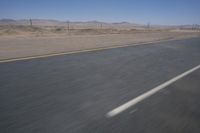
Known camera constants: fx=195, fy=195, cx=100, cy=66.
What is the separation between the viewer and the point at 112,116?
10.1 feet

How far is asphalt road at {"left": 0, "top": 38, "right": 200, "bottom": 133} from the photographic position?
9.01ft

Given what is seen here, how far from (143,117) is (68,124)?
1182 mm

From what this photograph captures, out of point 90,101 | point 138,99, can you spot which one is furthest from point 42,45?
point 138,99

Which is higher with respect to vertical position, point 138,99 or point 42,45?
point 138,99

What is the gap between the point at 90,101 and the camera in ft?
12.0

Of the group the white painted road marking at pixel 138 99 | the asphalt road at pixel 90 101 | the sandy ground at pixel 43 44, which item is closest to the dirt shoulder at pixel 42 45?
the sandy ground at pixel 43 44

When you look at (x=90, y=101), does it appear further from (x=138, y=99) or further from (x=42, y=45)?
(x=42, y=45)

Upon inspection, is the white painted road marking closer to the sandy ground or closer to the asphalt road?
the asphalt road

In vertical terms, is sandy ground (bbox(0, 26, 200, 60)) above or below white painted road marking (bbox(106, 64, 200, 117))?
below

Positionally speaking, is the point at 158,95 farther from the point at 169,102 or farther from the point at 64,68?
the point at 64,68

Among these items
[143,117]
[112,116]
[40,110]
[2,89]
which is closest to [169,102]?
[143,117]

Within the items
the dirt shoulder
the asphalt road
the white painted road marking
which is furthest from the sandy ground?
the white painted road marking

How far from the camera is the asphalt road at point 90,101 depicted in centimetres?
275

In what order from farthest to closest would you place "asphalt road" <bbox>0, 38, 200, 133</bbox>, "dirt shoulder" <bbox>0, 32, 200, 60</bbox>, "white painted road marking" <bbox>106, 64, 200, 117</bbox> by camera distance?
"dirt shoulder" <bbox>0, 32, 200, 60</bbox>
"white painted road marking" <bbox>106, 64, 200, 117</bbox>
"asphalt road" <bbox>0, 38, 200, 133</bbox>
